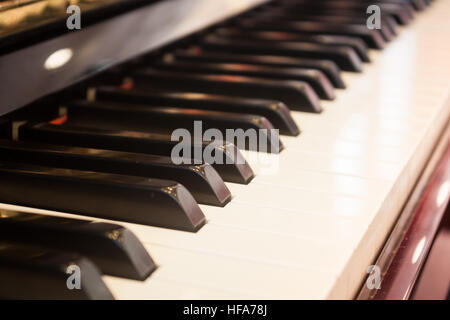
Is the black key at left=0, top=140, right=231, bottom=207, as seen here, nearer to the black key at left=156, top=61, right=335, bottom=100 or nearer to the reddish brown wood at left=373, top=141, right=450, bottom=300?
the reddish brown wood at left=373, top=141, right=450, bottom=300

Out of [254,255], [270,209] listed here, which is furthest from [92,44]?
[254,255]

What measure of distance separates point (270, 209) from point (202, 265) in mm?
234

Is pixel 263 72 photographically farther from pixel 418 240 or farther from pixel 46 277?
pixel 46 277

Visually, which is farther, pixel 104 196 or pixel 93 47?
pixel 93 47

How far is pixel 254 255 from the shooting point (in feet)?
3.35

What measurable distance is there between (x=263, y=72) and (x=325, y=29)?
0.56 metres

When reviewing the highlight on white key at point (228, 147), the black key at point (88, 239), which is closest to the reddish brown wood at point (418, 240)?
the highlight on white key at point (228, 147)

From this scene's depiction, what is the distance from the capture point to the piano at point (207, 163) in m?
0.97

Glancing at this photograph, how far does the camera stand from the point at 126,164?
48.6 inches

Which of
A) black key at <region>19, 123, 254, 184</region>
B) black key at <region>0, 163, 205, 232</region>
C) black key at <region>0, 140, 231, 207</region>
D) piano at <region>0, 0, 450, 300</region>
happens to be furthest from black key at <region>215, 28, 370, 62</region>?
black key at <region>0, 163, 205, 232</region>

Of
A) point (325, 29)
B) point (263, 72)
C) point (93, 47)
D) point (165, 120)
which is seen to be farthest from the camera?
point (325, 29)

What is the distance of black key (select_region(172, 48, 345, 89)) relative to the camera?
1961 millimetres

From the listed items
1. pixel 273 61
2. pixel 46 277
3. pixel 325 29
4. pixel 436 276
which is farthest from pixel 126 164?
pixel 325 29
